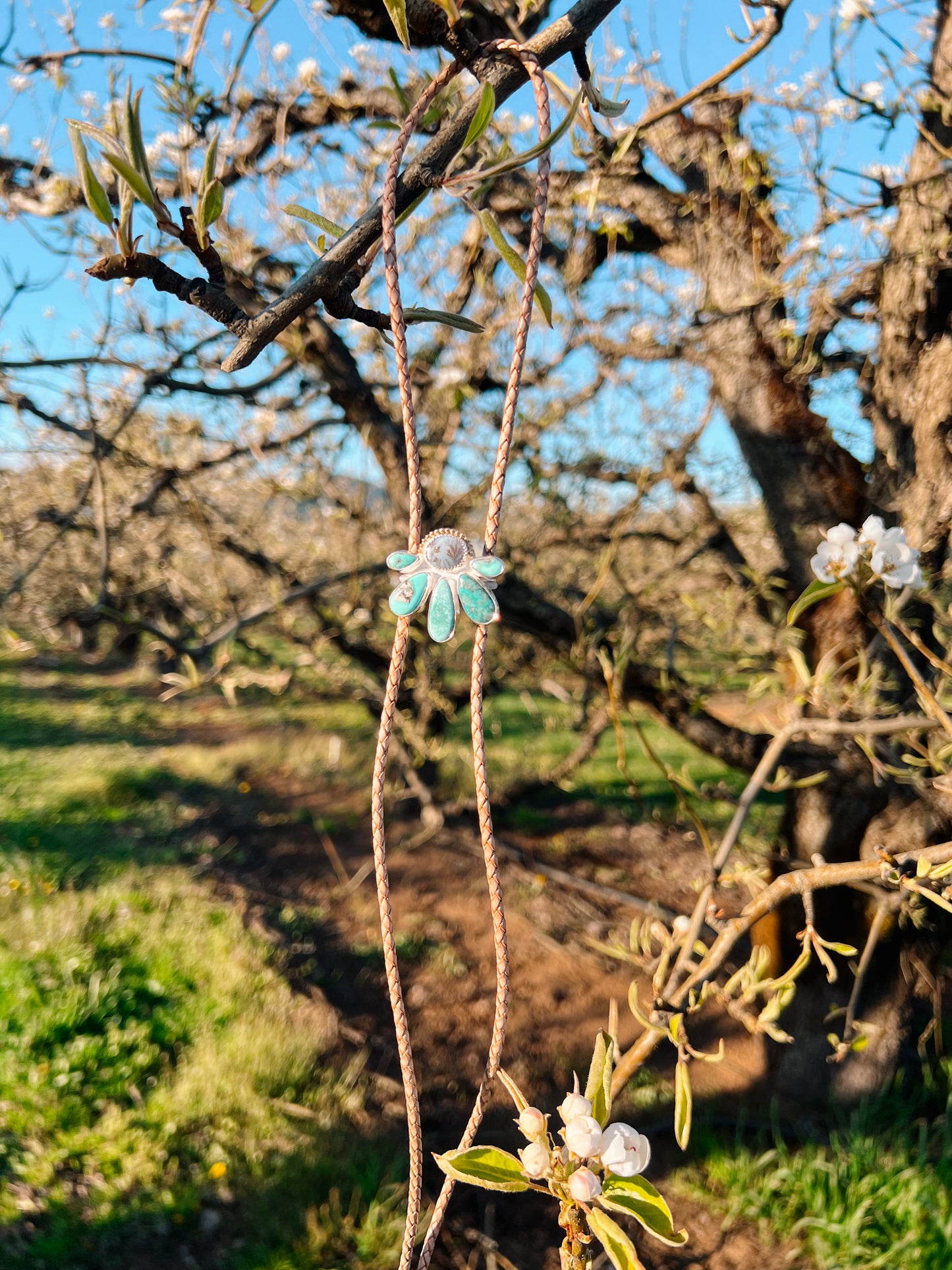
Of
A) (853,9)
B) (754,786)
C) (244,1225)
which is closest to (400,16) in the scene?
(754,786)

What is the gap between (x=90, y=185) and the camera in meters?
0.65

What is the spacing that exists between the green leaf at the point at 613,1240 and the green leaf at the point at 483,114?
0.84 metres

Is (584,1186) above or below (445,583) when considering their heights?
below

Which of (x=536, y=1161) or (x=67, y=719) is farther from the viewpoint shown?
(x=67, y=719)

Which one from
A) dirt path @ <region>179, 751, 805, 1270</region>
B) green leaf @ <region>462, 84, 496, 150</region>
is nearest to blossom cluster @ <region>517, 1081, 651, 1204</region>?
green leaf @ <region>462, 84, 496, 150</region>

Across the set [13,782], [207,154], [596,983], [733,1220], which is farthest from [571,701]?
[13,782]

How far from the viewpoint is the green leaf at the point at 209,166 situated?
666 millimetres

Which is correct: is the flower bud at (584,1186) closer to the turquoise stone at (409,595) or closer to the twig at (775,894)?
the twig at (775,894)

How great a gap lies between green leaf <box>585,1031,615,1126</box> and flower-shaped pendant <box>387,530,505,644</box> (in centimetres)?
38

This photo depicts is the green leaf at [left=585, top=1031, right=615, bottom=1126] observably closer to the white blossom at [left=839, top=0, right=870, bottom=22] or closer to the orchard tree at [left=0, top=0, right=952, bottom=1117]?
the orchard tree at [left=0, top=0, right=952, bottom=1117]

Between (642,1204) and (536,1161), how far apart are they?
0.11m

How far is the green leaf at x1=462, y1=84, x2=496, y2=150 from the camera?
0.61 metres

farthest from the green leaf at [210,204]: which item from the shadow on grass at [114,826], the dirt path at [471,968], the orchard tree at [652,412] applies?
the shadow on grass at [114,826]

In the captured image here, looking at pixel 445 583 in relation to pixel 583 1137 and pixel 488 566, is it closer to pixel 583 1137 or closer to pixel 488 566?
pixel 488 566
